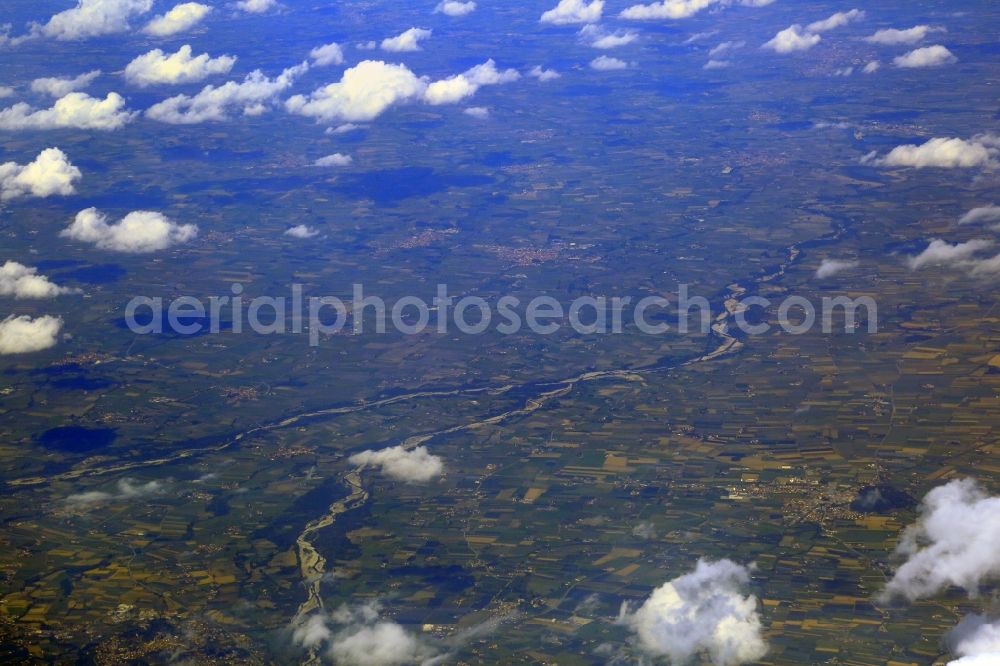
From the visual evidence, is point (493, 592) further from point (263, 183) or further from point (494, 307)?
point (263, 183)

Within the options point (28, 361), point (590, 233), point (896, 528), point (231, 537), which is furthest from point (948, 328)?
point (28, 361)

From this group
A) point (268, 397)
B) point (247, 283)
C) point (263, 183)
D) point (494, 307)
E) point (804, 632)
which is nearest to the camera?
point (804, 632)

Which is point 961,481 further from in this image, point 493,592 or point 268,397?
point 268,397

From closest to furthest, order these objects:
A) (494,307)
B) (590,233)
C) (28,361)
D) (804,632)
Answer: (804,632) → (28,361) → (494,307) → (590,233)

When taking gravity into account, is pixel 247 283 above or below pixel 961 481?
above

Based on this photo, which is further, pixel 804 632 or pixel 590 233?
pixel 590 233

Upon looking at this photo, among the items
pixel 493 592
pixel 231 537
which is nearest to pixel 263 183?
pixel 231 537

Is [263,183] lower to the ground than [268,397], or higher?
higher

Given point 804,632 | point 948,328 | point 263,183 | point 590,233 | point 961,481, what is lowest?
point 804,632

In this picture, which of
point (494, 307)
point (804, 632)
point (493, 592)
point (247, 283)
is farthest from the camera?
point (247, 283)
